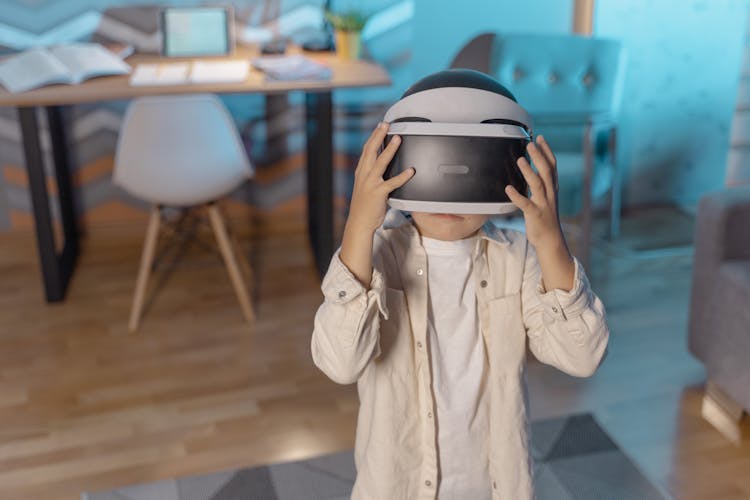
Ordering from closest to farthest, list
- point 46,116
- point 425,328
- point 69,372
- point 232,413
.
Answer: point 425,328
point 232,413
point 69,372
point 46,116

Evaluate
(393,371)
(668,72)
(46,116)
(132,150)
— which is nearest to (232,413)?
(132,150)

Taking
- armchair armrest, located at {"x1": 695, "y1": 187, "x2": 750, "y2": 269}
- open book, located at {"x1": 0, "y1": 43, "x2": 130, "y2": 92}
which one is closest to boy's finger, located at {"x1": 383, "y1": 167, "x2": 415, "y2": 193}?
armchair armrest, located at {"x1": 695, "y1": 187, "x2": 750, "y2": 269}

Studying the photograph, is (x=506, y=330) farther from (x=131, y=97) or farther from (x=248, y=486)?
(x=131, y=97)

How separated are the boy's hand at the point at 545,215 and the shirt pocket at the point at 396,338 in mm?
212

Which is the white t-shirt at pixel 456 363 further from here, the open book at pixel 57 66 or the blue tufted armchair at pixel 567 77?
the open book at pixel 57 66

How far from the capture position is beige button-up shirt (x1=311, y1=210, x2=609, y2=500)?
3.94 feet

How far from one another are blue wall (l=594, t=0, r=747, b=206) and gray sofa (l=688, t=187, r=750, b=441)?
3.02 feet

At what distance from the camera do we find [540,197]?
1.04 meters

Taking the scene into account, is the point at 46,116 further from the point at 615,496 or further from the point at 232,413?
the point at 615,496

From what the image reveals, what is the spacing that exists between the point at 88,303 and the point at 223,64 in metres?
0.91

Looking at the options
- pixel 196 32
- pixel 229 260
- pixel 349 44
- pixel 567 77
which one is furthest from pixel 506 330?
pixel 196 32

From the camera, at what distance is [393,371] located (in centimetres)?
123

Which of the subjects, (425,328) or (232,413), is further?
(232,413)

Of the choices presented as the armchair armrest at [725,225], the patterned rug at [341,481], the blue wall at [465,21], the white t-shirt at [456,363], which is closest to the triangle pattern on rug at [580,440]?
the patterned rug at [341,481]
